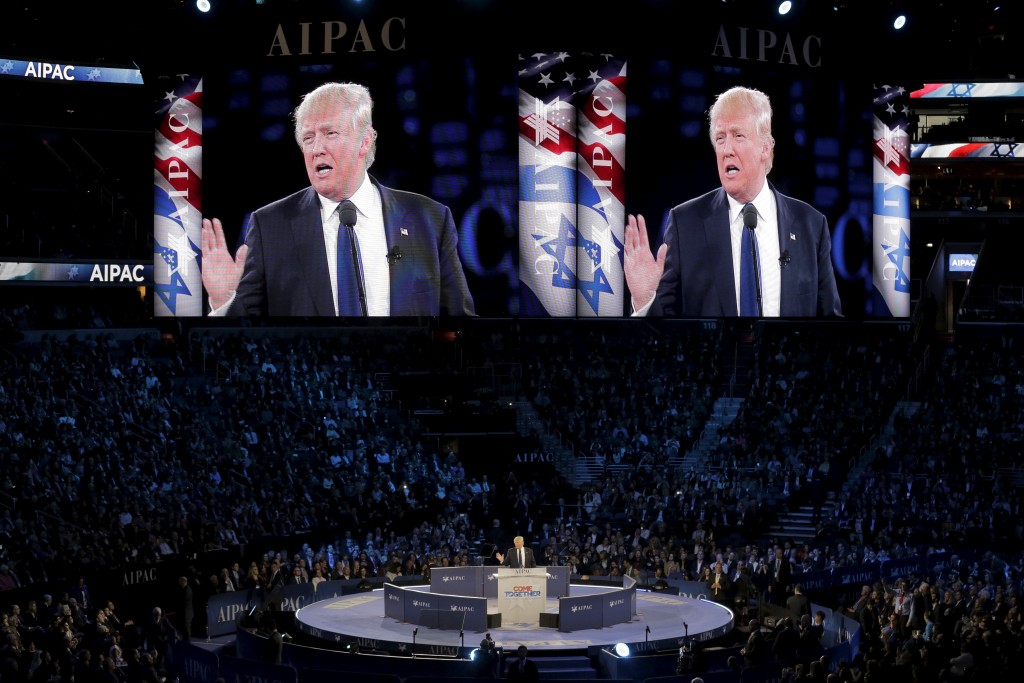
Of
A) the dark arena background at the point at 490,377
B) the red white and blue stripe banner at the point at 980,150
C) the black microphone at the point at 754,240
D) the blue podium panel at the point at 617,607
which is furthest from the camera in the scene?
the red white and blue stripe banner at the point at 980,150

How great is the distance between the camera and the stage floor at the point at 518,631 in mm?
22938

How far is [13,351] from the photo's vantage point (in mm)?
34719

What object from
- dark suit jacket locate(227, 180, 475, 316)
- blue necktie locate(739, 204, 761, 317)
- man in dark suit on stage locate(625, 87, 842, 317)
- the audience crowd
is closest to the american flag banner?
dark suit jacket locate(227, 180, 475, 316)

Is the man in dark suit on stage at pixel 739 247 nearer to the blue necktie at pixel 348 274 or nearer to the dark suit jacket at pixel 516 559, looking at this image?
the blue necktie at pixel 348 274

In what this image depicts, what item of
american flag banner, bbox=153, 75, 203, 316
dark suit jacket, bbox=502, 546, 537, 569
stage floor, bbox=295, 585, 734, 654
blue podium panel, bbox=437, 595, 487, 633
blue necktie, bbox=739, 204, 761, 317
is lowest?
stage floor, bbox=295, 585, 734, 654

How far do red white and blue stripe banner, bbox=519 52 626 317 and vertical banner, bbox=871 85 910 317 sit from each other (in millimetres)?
6422

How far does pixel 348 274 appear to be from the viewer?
1232 inches

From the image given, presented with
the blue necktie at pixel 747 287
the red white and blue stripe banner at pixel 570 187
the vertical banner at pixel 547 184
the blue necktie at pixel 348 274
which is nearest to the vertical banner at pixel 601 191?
the red white and blue stripe banner at pixel 570 187

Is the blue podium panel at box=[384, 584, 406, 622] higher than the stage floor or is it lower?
higher

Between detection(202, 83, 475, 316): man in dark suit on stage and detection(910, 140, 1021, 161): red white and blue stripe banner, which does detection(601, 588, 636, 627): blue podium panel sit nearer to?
detection(202, 83, 475, 316): man in dark suit on stage

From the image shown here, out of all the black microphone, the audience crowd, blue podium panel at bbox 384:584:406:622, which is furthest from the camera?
the black microphone

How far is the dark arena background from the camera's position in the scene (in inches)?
998

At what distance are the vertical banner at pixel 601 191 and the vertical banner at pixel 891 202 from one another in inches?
250

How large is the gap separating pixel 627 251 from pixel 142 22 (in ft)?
42.1
